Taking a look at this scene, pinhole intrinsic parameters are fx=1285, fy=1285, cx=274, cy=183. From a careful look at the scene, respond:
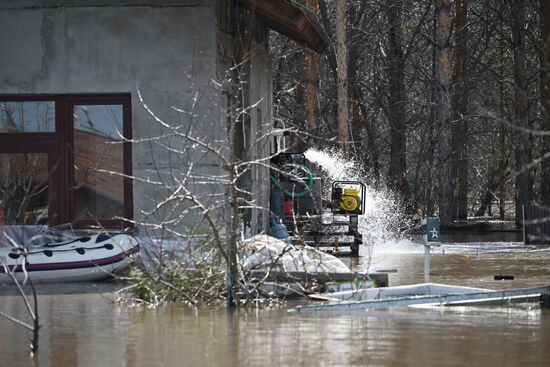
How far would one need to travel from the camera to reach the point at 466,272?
1947 centimetres

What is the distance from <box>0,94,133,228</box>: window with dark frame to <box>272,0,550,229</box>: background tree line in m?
16.1

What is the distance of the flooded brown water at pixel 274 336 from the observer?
11102mm

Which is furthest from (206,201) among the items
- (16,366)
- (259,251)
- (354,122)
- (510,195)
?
(510,195)

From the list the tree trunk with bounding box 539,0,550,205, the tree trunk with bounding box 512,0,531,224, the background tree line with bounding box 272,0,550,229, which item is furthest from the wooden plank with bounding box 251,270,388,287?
the tree trunk with bounding box 512,0,531,224

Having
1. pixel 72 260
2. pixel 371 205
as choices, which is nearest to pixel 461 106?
pixel 371 205

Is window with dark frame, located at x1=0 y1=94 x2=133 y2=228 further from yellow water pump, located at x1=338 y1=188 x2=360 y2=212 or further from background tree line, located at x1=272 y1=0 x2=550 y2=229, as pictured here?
background tree line, located at x1=272 y1=0 x2=550 y2=229

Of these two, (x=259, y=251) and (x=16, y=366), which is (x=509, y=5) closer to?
(x=259, y=251)

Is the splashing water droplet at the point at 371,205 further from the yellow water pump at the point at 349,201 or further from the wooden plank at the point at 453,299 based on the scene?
the wooden plank at the point at 453,299

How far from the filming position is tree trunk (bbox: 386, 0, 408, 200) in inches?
1678

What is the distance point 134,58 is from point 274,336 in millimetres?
8649

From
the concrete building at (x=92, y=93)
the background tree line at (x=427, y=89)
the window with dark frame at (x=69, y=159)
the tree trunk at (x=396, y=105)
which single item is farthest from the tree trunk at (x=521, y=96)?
the window with dark frame at (x=69, y=159)

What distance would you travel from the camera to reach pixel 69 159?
2017 cm

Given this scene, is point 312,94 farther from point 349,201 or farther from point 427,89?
point 349,201

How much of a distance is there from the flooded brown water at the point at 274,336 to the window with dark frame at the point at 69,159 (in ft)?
13.4
